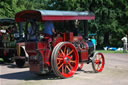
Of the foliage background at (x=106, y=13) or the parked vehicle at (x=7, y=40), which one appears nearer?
the parked vehicle at (x=7, y=40)

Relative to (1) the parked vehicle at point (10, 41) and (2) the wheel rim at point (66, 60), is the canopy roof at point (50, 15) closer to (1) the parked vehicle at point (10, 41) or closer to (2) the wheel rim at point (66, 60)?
(2) the wheel rim at point (66, 60)

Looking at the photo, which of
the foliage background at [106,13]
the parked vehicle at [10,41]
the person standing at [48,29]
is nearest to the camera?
the person standing at [48,29]

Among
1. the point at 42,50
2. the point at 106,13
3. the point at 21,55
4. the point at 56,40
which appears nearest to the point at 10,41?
the point at 21,55

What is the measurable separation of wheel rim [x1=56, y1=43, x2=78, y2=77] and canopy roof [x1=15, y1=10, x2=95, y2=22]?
3.45ft

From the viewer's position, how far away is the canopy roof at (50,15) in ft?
26.2

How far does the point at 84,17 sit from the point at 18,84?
3.66m

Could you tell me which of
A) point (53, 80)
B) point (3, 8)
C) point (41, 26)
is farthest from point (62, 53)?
point (3, 8)

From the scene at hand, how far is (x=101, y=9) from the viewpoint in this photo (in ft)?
104

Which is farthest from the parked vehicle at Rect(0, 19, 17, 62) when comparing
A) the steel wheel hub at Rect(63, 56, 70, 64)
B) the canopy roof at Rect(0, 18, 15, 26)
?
the steel wheel hub at Rect(63, 56, 70, 64)

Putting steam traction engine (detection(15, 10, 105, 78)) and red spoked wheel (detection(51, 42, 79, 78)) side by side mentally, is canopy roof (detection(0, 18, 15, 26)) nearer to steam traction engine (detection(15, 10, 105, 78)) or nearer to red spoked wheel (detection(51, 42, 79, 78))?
steam traction engine (detection(15, 10, 105, 78))

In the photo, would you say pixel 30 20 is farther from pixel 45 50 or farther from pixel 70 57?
pixel 70 57

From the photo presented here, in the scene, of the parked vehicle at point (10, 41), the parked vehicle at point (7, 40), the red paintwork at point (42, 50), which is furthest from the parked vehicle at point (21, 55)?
the red paintwork at point (42, 50)

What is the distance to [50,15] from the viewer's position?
813 centimetres

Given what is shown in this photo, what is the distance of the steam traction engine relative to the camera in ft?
26.5
